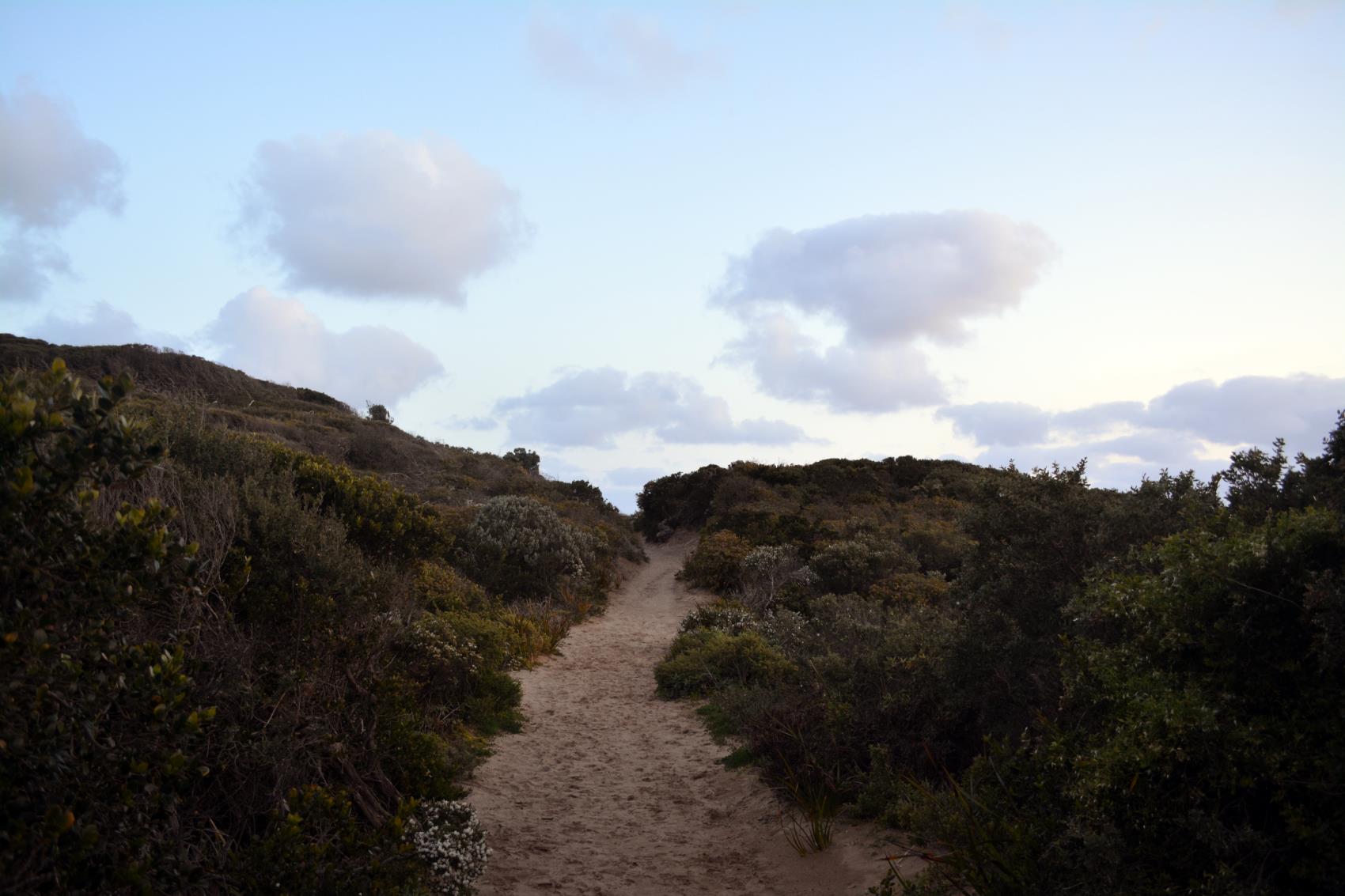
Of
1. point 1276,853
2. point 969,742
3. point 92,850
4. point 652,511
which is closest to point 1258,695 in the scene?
point 1276,853

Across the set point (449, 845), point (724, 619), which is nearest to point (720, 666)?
point (724, 619)

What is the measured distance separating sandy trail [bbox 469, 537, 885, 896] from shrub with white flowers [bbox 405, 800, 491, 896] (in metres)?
0.31

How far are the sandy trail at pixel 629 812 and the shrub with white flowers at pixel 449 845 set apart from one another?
31 centimetres

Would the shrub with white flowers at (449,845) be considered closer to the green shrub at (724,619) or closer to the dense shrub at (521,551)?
the green shrub at (724,619)

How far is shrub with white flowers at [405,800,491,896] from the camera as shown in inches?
217

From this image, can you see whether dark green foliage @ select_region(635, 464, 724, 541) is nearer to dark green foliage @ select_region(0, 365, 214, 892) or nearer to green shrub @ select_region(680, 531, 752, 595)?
green shrub @ select_region(680, 531, 752, 595)

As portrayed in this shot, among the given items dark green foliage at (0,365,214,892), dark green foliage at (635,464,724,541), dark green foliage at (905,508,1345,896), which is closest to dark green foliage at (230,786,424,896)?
dark green foliage at (0,365,214,892)

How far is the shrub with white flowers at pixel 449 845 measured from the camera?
217 inches

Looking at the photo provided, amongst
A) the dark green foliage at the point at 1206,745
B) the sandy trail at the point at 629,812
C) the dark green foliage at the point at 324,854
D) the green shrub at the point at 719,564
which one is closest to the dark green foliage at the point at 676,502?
→ the green shrub at the point at 719,564

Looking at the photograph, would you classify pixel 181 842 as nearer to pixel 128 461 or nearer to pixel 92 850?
pixel 92 850

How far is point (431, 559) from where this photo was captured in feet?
45.2

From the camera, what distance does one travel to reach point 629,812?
7.59 m

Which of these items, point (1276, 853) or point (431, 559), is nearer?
point (1276, 853)

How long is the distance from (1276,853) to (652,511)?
32.3m
